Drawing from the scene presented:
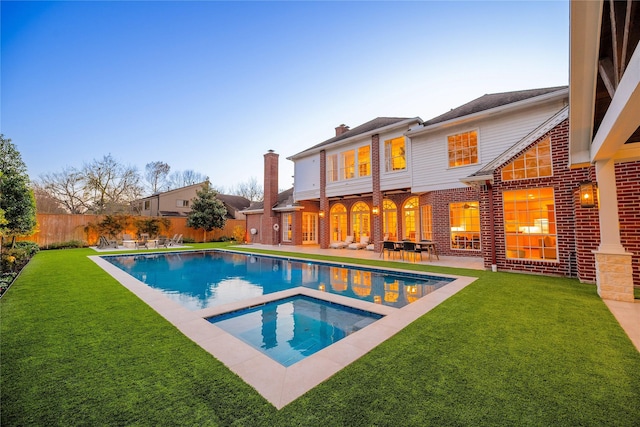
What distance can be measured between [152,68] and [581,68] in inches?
727

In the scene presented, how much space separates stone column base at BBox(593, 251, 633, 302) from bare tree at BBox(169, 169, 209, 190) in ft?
143

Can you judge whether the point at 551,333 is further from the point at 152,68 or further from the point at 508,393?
the point at 152,68

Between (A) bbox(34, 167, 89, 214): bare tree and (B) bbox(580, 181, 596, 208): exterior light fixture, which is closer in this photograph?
(B) bbox(580, 181, 596, 208): exterior light fixture

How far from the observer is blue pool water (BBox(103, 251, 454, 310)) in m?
6.70

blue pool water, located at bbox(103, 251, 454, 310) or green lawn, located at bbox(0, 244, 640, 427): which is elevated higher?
green lawn, located at bbox(0, 244, 640, 427)

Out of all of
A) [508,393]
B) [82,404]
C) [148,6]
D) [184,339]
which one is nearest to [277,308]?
[184,339]

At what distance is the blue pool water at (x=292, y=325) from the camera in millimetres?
4043

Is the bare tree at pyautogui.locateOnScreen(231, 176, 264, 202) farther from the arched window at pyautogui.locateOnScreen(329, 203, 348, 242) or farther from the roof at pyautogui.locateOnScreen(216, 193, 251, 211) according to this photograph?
the arched window at pyautogui.locateOnScreen(329, 203, 348, 242)

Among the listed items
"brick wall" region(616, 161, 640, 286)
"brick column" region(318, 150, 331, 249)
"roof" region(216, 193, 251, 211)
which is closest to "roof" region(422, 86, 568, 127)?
"brick wall" region(616, 161, 640, 286)

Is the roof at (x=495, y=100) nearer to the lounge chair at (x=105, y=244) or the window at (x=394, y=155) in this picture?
the window at (x=394, y=155)

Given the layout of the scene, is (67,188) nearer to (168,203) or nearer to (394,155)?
(168,203)

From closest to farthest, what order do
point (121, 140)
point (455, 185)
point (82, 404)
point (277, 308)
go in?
point (82, 404), point (277, 308), point (455, 185), point (121, 140)

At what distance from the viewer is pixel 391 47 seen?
13195 millimetres

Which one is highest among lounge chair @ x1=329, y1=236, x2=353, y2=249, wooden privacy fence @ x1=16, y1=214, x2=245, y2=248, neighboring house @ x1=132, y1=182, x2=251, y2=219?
neighboring house @ x1=132, y1=182, x2=251, y2=219
